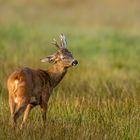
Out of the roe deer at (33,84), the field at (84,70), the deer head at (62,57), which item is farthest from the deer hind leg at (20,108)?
the deer head at (62,57)

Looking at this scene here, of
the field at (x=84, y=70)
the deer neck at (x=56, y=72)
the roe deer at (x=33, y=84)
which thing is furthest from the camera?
the deer neck at (x=56, y=72)

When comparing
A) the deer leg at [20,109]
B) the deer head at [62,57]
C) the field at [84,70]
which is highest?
the deer head at [62,57]

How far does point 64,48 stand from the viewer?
10.2 m

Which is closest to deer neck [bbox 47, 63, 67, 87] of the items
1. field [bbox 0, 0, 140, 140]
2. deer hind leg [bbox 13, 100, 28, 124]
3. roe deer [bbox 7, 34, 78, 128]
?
roe deer [bbox 7, 34, 78, 128]

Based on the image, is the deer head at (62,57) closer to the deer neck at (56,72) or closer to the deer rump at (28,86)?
the deer neck at (56,72)

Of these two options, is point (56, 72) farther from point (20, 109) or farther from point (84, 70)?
point (84, 70)

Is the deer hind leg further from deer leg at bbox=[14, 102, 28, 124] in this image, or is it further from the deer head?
the deer head

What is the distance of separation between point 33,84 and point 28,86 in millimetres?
217

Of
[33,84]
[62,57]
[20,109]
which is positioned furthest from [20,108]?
[62,57]

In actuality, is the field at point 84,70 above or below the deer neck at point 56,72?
below

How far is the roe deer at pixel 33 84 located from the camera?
358 inches

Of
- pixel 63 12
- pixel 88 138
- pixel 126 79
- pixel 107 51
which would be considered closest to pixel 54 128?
pixel 88 138

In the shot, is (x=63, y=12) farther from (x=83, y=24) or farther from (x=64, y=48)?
(x=64, y=48)

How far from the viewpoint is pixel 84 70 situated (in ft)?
53.3
